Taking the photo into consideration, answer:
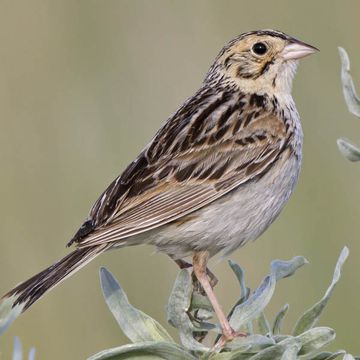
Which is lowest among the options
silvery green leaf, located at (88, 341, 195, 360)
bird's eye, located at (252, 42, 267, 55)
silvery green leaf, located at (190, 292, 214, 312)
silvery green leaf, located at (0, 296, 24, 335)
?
silvery green leaf, located at (190, 292, 214, 312)

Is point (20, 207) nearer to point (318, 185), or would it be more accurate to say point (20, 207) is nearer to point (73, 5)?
point (73, 5)

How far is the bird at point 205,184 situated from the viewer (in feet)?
11.0

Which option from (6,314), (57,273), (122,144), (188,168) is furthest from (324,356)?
(122,144)

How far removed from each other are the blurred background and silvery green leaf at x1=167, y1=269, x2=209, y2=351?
247cm

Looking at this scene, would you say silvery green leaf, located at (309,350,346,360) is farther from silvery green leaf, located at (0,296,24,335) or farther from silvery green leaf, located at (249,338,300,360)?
silvery green leaf, located at (0,296,24,335)

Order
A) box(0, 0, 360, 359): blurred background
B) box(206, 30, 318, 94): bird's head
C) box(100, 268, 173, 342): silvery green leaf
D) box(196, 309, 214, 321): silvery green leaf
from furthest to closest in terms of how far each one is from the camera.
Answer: box(0, 0, 360, 359): blurred background, box(206, 30, 318, 94): bird's head, box(196, 309, 214, 321): silvery green leaf, box(100, 268, 173, 342): silvery green leaf

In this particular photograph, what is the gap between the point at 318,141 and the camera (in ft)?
16.4

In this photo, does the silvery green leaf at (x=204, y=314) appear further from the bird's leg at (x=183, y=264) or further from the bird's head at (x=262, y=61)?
A: the bird's head at (x=262, y=61)

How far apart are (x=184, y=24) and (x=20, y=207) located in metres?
1.25

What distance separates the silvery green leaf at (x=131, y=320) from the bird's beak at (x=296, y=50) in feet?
6.60

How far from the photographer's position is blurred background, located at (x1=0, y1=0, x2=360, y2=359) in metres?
4.85

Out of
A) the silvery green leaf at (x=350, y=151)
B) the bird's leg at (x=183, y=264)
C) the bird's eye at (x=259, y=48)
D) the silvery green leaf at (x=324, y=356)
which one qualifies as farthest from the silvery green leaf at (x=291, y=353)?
the bird's eye at (x=259, y=48)

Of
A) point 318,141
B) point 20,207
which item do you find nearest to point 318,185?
point 318,141

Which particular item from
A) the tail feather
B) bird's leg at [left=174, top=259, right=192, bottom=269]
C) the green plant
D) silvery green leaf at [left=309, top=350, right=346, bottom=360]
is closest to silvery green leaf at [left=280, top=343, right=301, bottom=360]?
the green plant
